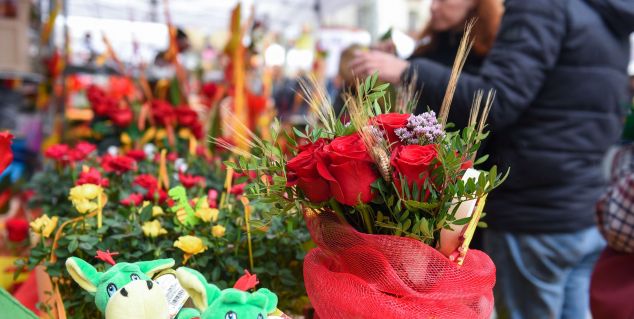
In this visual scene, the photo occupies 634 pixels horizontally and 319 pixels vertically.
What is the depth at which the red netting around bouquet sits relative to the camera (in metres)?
0.69

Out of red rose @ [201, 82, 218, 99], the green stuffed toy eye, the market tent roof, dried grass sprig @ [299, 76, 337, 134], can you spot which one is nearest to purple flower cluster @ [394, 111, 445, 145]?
dried grass sprig @ [299, 76, 337, 134]

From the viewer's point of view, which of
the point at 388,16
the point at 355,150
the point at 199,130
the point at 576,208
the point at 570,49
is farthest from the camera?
the point at 388,16

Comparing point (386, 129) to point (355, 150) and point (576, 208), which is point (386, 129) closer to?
point (355, 150)

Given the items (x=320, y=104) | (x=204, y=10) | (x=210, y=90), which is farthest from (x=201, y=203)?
(x=204, y=10)

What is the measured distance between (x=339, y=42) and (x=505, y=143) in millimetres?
4998

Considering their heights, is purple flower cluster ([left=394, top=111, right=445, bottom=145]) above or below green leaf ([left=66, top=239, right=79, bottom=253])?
above

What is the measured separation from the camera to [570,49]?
1278 millimetres

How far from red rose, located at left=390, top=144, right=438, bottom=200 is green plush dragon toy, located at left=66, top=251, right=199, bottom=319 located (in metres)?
0.29

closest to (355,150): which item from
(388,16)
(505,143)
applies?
(505,143)

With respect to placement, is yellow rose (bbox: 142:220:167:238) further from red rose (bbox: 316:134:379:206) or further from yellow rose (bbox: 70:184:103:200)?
red rose (bbox: 316:134:379:206)

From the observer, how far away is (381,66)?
1.25 meters

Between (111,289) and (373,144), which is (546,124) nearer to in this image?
(373,144)

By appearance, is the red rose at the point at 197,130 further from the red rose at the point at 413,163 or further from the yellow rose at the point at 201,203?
the red rose at the point at 413,163

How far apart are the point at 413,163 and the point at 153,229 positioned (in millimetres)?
536
